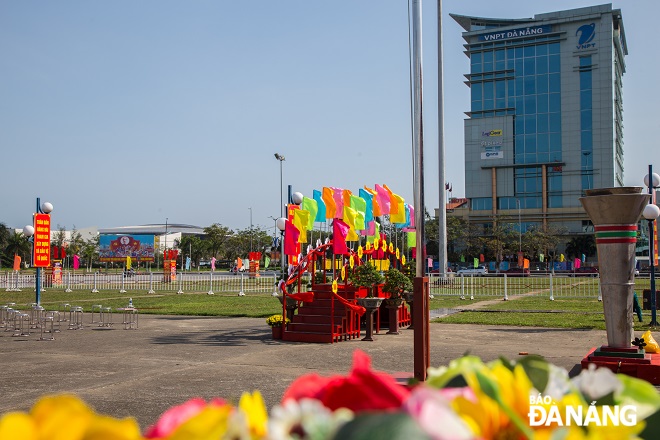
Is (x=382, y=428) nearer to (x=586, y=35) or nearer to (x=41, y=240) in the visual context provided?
(x=41, y=240)

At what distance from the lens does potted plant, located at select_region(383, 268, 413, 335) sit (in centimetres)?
1574

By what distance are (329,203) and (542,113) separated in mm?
77311

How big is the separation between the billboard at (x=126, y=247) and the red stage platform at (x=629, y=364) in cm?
9453

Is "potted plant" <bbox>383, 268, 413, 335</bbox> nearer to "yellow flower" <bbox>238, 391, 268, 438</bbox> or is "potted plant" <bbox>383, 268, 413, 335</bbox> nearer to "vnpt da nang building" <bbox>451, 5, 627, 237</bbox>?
"yellow flower" <bbox>238, 391, 268, 438</bbox>

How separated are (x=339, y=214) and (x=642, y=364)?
329 inches

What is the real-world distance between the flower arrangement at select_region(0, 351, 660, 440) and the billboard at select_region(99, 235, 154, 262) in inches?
3947

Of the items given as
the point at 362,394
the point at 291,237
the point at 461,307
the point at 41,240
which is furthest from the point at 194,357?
the point at 461,307

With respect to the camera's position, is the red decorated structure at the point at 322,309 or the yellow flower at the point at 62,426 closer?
the yellow flower at the point at 62,426

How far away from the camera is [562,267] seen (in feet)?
237

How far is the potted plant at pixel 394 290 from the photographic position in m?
15.7

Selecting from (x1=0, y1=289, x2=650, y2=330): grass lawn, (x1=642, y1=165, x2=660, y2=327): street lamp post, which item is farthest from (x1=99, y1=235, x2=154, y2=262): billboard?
(x1=642, y1=165, x2=660, y2=327): street lamp post

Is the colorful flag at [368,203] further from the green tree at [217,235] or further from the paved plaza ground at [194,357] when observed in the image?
the green tree at [217,235]

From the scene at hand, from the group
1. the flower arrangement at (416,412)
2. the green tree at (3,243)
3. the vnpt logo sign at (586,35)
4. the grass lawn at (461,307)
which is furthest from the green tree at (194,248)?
the flower arrangement at (416,412)

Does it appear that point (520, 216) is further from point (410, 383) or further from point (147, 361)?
point (410, 383)
